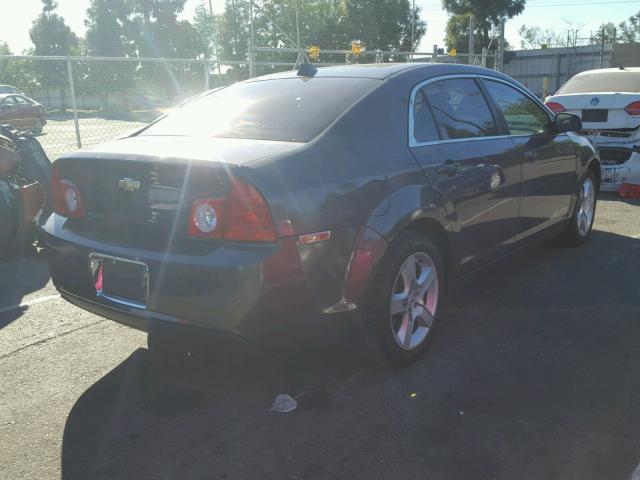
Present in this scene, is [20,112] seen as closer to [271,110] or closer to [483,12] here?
[271,110]

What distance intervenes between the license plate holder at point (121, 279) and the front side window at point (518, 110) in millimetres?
2807

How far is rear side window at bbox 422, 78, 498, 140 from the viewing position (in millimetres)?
3867

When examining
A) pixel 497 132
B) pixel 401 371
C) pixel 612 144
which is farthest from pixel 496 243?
pixel 612 144

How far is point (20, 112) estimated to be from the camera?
19.7 metres

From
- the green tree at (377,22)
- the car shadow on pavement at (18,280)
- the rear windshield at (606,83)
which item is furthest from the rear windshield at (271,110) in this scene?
the green tree at (377,22)

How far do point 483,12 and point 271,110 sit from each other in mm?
39209

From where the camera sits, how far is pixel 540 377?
3.43 metres

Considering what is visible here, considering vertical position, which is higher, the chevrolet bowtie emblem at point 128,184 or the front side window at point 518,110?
the front side window at point 518,110

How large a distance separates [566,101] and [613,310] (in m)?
5.01

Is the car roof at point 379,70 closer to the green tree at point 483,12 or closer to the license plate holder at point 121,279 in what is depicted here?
the license plate holder at point 121,279

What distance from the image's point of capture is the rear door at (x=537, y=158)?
4586mm

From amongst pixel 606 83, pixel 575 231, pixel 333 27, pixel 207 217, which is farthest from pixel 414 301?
pixel 333 27

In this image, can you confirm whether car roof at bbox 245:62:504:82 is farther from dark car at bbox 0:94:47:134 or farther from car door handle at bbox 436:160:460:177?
dark car at bbox 0:94:47:134

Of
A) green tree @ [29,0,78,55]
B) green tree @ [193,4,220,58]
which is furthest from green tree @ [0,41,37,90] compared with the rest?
green tree @ [29,0,78,55]
